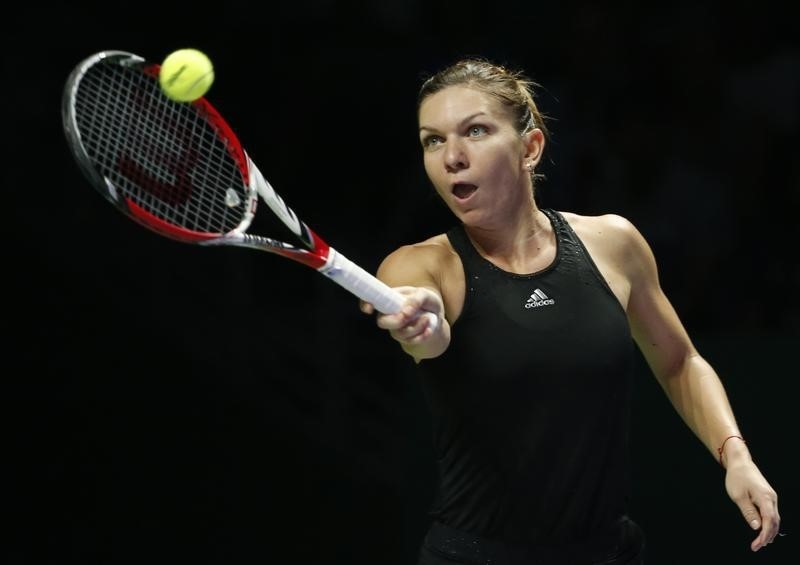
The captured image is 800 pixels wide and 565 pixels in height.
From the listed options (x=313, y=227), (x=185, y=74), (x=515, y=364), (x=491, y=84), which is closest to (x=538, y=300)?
(x=515, y=364)

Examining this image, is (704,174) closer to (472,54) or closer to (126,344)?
(472,54)

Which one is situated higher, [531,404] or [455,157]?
[455,157]

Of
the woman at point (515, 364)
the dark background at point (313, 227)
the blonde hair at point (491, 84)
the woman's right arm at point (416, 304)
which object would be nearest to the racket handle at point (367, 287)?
the woman's right arm at point (416, 304)

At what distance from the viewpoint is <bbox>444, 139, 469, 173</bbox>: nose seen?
1.91 metres

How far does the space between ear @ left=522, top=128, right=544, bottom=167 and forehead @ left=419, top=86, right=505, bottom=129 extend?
9cm

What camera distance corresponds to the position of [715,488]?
2793 mm

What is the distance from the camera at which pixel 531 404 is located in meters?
1.85

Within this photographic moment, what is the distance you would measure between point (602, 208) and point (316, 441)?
1143 millimetres

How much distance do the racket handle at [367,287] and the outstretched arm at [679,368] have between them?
60cm

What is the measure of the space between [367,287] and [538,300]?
0.35 meters

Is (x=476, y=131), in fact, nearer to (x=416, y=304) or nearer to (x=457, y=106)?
(x=457, y=106)

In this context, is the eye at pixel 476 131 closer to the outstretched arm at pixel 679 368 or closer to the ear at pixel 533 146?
the ear at pixel 533 146

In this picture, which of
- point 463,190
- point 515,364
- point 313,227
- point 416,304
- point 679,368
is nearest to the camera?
point 416,304

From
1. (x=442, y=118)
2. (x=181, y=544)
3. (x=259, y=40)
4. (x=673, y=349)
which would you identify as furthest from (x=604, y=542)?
(x=259, y=40)
